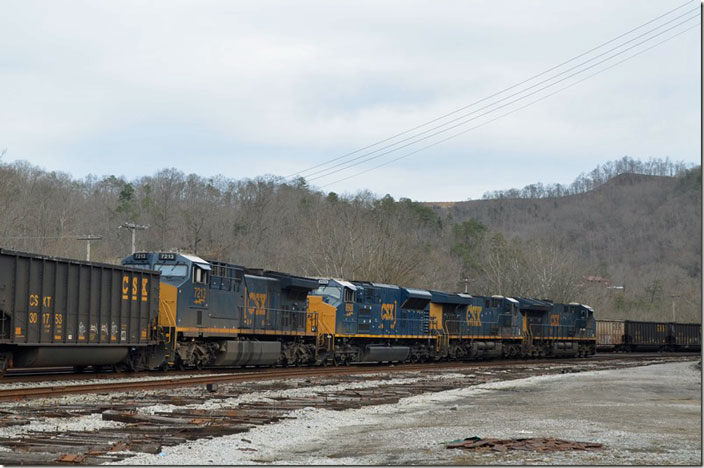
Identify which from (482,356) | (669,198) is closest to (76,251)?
(482,356)

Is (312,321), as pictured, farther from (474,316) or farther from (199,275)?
(474,316)

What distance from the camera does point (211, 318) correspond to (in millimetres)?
27438

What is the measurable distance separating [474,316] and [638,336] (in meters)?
29.7

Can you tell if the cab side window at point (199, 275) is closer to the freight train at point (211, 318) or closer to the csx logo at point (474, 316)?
the freight train at point (211, 318)

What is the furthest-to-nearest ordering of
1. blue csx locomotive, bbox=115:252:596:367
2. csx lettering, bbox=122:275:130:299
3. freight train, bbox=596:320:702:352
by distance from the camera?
freight train, bbox=596:320:702:352, blue csx locomotive, bbox=115:252:596:367, csx lettering, bbox=122:275:130:299

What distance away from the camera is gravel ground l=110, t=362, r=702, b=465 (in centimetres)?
1072

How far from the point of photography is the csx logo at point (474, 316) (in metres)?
45.0

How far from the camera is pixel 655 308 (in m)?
125

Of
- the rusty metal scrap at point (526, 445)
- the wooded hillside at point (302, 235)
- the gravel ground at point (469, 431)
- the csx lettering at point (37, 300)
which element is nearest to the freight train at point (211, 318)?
the csx lettering at point (37, 300)

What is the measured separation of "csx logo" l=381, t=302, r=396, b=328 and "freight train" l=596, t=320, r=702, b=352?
33.0 meters

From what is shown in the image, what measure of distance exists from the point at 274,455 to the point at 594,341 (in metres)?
51.3

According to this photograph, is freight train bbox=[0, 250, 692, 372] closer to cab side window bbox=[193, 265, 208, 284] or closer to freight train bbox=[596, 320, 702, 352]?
cab side window bbox=[193, 265, 208, 284]

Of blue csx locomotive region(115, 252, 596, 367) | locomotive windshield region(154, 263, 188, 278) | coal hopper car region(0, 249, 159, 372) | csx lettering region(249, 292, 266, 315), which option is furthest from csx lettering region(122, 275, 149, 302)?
csx lettering region(249, 292, 266, 315)

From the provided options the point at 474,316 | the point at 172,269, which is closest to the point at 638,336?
the point at 474,316
